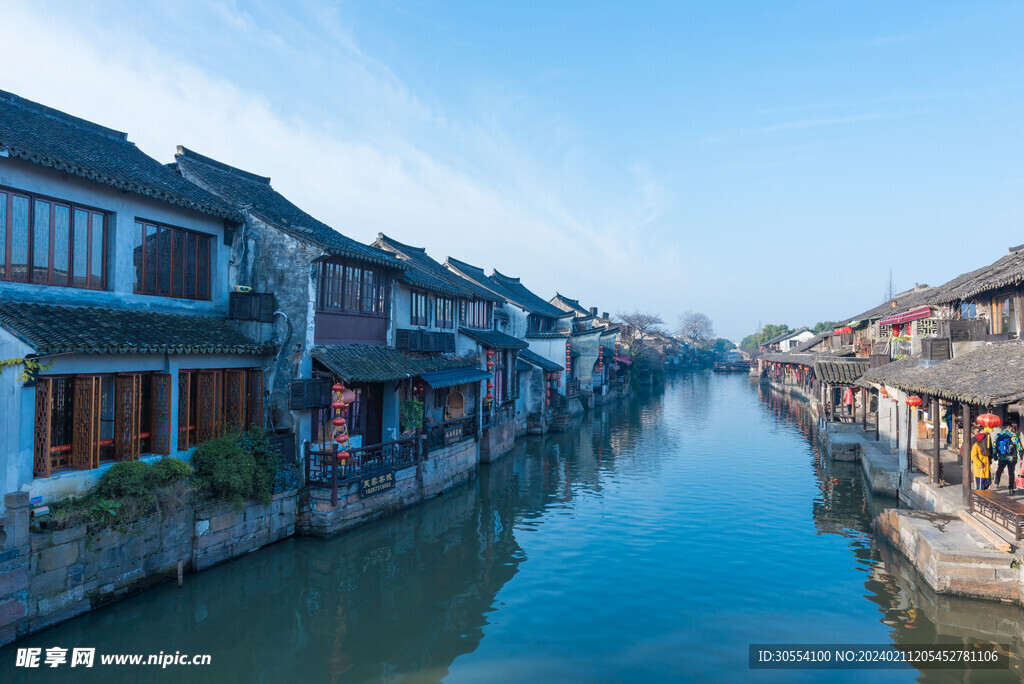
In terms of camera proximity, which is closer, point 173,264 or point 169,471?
point 169,471

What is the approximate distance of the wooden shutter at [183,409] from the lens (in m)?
13.1

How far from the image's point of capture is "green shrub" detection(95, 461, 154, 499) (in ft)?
35.4

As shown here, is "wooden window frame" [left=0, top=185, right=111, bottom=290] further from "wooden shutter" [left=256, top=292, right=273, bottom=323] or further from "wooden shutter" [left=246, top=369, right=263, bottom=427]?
"wooden shutter" [left=246, top=369, right=263, bottom=427]

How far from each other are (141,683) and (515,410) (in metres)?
24.5

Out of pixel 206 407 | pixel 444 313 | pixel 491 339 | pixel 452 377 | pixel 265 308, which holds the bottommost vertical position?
pixel 206 407

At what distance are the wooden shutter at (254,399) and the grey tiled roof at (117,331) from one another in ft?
2.50

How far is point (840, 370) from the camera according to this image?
99.0 feet

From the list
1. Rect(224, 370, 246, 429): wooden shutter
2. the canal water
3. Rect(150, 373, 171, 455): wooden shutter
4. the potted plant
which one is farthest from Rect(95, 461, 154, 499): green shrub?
the potted plant

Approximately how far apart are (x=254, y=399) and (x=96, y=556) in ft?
18.2

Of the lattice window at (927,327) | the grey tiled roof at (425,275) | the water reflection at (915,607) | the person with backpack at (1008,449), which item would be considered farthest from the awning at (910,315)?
the grey tiled roof at (425,275)

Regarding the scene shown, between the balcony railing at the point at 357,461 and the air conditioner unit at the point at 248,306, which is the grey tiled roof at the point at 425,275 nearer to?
the air conditioner unit at the point at 248,306

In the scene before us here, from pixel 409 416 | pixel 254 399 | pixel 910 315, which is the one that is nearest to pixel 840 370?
pixel 910 315

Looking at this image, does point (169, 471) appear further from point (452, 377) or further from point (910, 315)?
point (910, 315)

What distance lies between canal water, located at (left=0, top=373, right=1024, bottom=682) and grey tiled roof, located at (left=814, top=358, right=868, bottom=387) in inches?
434
